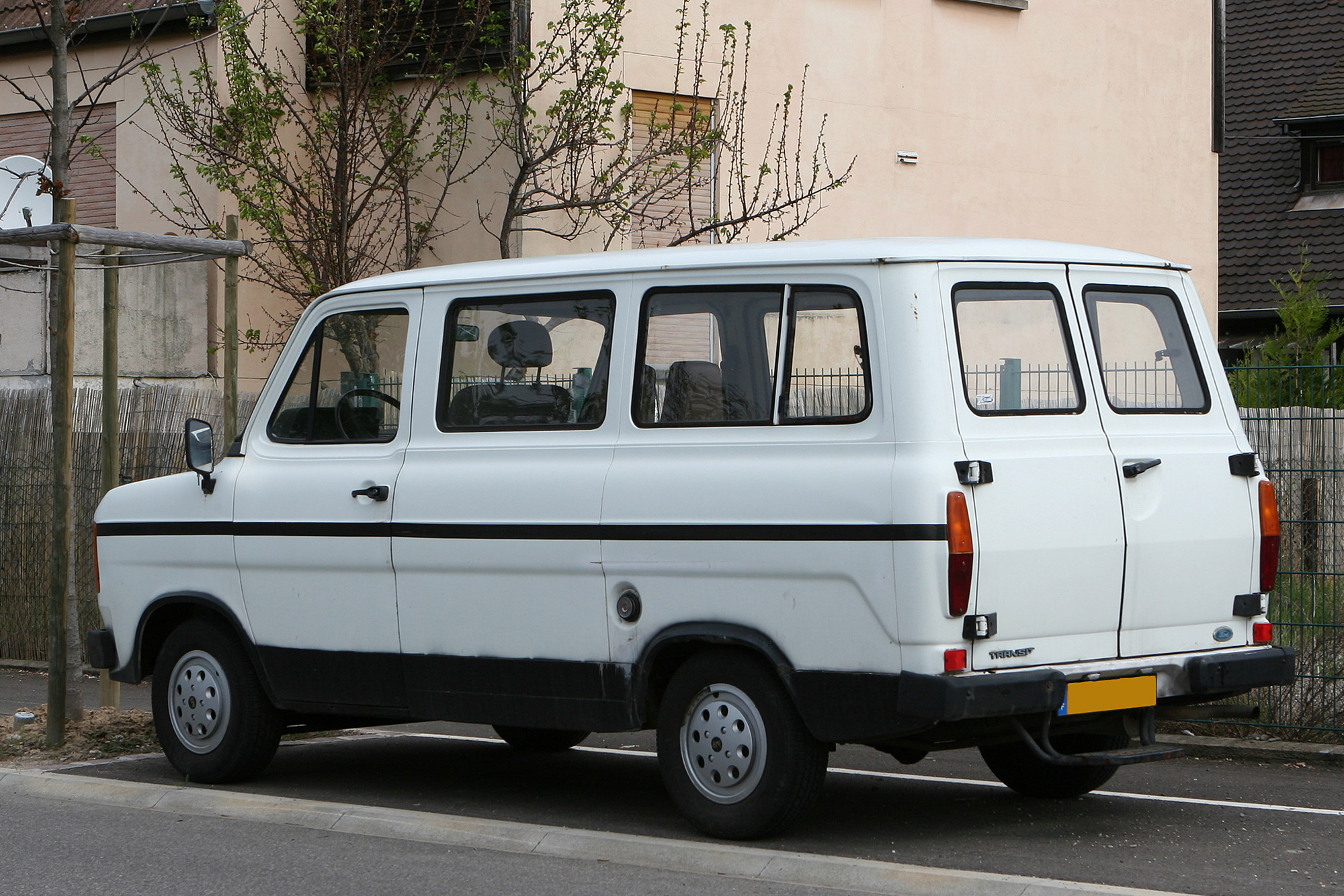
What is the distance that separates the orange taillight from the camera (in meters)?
6.70

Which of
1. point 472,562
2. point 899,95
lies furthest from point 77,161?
point 472,562

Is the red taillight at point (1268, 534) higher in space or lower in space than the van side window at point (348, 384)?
lower

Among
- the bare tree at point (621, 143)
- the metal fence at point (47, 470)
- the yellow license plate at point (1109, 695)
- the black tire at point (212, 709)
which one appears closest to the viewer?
the yellow license plate at point (1109, 695)

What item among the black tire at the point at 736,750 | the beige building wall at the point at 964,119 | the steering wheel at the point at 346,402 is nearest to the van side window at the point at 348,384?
the steering wheel at the point at 346,402

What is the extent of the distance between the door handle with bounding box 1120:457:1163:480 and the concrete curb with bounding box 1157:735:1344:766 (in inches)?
127

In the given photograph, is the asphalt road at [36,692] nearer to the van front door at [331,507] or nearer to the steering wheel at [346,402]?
the van front door at [331,507]

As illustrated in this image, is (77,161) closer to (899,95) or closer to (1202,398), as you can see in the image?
(899,95)

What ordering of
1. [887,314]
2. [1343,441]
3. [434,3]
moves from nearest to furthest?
[887,314], [1343,441], [434,3]

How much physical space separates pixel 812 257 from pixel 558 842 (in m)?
2.37

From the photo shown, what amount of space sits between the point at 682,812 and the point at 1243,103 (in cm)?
2592

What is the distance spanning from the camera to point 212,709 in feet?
26.1

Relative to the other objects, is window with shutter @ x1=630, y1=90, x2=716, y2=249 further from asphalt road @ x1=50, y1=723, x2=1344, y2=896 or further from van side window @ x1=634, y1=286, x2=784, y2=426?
van side window @ x1=634, y1=286, x2=784, y2=426

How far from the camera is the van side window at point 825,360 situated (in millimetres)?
6172

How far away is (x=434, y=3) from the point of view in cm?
1664
